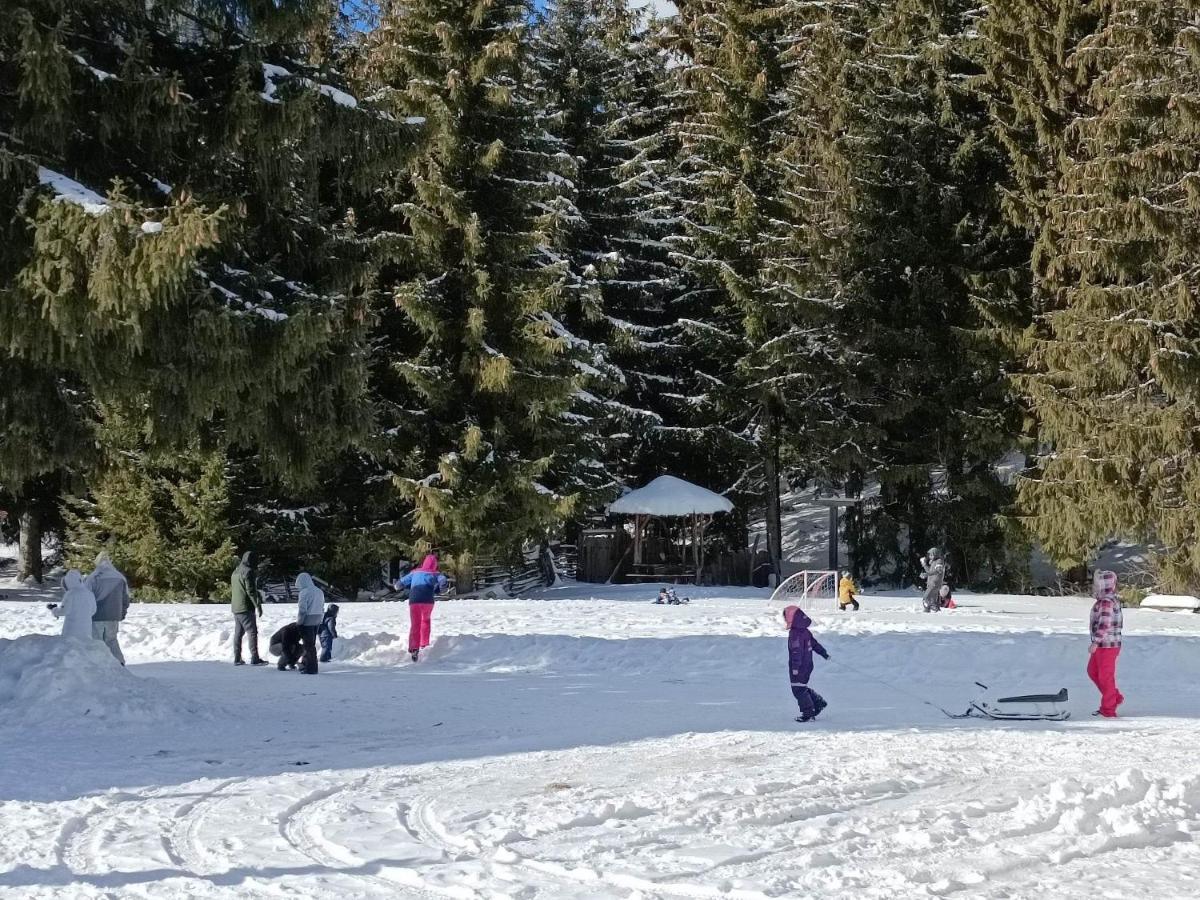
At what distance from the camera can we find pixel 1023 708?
12.8 m

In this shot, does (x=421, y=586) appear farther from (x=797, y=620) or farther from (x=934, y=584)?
(x=934, y=584)

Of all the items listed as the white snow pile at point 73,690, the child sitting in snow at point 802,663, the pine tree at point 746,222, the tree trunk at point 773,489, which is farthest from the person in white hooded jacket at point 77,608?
the tree trunk at point 773,489

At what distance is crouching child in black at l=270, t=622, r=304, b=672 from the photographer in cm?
1560

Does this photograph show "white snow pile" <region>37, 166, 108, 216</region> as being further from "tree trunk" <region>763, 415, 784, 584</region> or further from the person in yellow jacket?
"tree trunk" <region>763, 415, 784, 584</region>

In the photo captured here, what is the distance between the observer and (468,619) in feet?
64.5

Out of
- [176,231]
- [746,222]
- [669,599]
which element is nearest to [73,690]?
[176,231]

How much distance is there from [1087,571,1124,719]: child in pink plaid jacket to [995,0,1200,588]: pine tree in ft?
38.2

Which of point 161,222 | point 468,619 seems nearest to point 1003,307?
point 468,619

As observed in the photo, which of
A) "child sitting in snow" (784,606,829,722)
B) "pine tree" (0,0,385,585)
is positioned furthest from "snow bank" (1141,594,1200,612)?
"pine tree" (0,0,385,585)

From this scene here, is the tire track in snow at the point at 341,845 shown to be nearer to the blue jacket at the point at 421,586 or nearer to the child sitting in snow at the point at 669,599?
the blue jacket at the point at 421,586

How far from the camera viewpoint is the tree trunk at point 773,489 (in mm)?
31953

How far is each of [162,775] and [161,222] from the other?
4.38m

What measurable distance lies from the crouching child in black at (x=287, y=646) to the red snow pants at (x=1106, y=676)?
30.6ft

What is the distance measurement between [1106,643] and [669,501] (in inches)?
711
